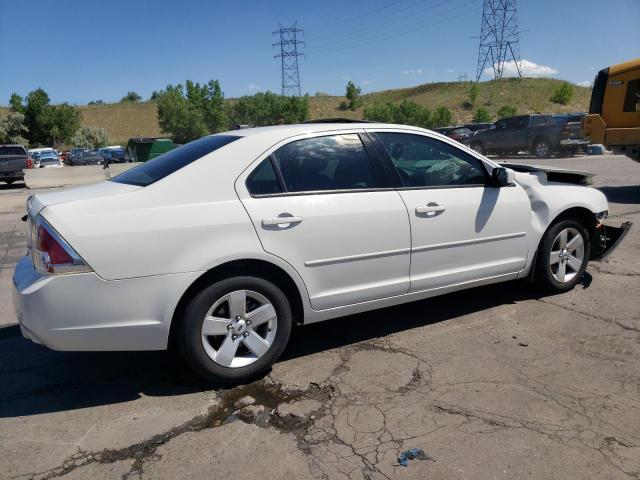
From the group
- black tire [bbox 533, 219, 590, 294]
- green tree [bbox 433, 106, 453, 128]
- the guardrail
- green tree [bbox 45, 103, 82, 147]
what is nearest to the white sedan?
black tire [bbox 533, 219, 590, 294]

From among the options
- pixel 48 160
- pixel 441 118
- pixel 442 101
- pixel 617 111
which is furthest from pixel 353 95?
pixel 617 111

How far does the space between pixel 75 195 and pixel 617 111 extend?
40.1 ft

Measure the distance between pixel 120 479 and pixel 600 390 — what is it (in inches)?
108

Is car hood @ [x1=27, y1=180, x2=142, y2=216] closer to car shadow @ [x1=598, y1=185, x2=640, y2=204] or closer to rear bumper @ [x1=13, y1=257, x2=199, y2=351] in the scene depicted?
rear bumper @ [x1=13, y1=257, x2=199, y2=351]

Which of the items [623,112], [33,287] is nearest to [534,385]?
[33,287]

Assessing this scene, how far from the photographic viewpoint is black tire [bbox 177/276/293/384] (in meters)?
3.26

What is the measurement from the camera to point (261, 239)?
3400 millimetres

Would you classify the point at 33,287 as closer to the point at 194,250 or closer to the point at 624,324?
the point at 194,250

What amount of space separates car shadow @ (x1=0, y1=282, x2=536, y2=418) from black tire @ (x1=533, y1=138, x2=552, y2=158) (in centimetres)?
2043

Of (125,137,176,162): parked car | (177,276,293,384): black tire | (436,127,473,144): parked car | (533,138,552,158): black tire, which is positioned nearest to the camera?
(177,276,293,384): black tire

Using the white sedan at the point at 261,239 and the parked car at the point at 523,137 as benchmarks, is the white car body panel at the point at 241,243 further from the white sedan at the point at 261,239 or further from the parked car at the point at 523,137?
the parked car at the point at 523,137

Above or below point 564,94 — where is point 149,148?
below

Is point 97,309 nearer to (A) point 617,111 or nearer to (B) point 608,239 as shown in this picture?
(B) point 608,239

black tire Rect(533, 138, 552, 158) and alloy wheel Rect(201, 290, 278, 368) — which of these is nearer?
alloy wheel Rect(201, 290, 278, 368)
